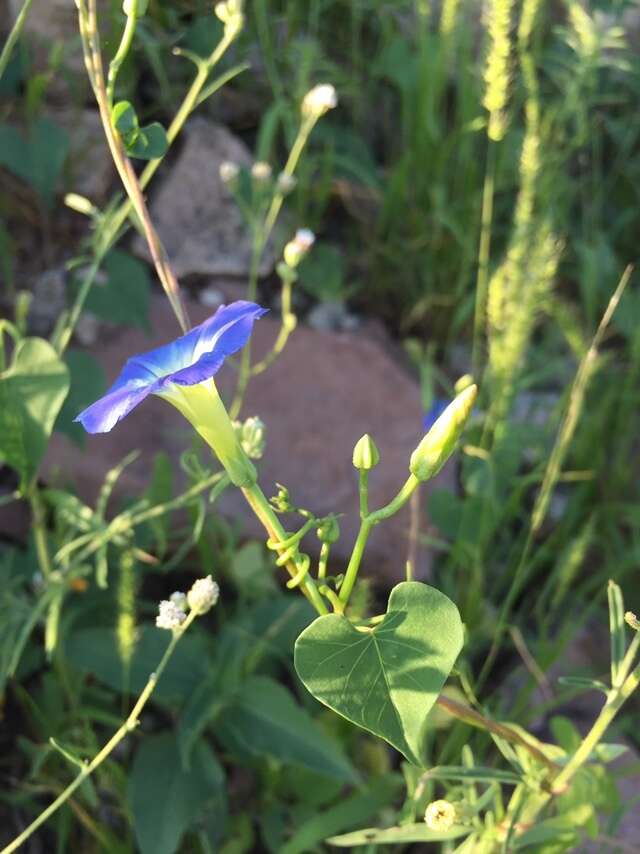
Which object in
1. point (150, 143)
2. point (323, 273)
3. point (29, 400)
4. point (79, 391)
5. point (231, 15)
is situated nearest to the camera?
point (150, 143)

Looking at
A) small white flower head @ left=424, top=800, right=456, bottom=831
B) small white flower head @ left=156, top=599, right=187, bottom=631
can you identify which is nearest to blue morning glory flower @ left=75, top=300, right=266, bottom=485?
small white flower head @ left=156, top=599, right=187, bottom=631

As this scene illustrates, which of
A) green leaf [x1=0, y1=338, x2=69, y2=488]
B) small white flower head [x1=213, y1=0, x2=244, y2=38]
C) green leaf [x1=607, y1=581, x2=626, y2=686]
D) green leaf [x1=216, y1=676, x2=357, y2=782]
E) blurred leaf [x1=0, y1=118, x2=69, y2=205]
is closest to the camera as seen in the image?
green leaf [x1=607, y1=581, x2=626, y2=686]

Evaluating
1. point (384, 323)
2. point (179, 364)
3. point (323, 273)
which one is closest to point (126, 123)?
point (179, 364)

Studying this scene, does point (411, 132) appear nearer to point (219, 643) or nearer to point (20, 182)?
point (20, 182)

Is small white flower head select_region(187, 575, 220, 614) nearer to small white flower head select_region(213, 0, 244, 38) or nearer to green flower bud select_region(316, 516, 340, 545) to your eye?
green flower bud select_region(316, 516, 340, 545)

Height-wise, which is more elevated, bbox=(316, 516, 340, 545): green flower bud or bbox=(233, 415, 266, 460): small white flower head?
bbox=(316, 516, 340, 545): green flower bud

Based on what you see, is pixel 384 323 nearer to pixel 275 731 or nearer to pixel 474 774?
pixel 275 731
